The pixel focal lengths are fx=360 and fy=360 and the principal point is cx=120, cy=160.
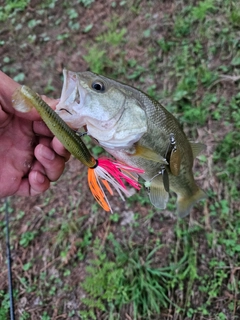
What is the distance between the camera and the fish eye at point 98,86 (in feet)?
4.89

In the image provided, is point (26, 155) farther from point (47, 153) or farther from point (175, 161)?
point (175, 161)

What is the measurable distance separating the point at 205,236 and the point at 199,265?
21 centimetres

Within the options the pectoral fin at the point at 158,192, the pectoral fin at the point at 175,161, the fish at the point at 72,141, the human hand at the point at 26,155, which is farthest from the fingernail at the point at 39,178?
the pectoral fin at the point at 175,161

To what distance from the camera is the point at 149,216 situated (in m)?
2.76

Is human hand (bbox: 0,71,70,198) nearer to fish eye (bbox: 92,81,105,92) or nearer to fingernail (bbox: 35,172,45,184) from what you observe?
fingernail (bbox: 35,172,45,184)

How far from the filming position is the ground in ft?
8.26

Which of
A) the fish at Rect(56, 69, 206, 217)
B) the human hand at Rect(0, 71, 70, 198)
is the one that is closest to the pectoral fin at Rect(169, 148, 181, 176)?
the fish at Rect(56, 69, 206, 217)

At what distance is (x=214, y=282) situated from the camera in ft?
8.12

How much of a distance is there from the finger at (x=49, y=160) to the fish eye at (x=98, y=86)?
0.50m

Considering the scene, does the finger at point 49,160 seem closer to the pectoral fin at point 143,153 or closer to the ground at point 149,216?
the pectoral fin at point 143,153

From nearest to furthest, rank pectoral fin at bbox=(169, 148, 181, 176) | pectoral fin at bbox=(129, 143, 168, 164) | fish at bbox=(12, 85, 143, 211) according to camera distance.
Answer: fish at bbox=(12, 85, 143, 211) → pectoral fin at bbox=(129, 143, 168, 164) → pectoral fin at bbox=(169, 148, 181, 176)

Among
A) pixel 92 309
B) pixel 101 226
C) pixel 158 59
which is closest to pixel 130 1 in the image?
pixel 158 59

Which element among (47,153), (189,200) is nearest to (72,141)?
(47,153)

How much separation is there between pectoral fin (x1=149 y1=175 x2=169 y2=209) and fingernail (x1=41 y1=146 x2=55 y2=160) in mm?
530
